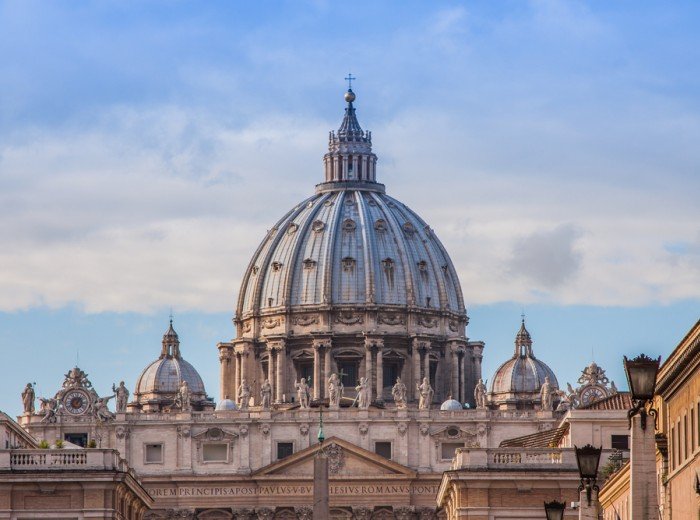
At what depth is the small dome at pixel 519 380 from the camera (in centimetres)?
19200

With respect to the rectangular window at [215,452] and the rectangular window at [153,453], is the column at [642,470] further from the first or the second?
the rectangular window at [215,452]

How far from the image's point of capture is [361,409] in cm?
17700

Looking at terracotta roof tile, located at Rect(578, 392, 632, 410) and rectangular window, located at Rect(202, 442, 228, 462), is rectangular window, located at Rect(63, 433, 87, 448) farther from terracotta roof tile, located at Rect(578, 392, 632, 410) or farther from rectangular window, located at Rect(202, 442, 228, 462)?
terracotta roof tile, located at Rect(578, 392, 632, 410)

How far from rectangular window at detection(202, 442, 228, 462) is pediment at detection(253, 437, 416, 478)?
9.86 feet

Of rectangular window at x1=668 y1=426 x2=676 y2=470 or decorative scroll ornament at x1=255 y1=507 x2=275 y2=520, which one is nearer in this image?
rectangular window at x1=668 y1=426 x2=676 y2=470

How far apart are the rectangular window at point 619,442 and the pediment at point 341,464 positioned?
78.6 metres

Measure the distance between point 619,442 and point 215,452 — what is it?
83241mm

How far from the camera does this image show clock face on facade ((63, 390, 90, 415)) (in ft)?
582

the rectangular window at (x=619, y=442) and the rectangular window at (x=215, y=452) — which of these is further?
the rectangular window at (x=215, y=452)

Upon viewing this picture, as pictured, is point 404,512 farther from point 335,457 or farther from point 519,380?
point 519,380

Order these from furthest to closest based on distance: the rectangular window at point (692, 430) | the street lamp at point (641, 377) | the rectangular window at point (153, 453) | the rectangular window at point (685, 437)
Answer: the rectangular window at point (153, 453) < the rectangular window at point (685, 437) < the rectangular window at point (692, 430) < the street lamp at point (641, 377)

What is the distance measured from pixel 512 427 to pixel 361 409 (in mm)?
10520

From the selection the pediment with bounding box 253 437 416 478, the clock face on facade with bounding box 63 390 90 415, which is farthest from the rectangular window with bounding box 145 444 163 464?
the pediment with bounding box 253 437 416 478

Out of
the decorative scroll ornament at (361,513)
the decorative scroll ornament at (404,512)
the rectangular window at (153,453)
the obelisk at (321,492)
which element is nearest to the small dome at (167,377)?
the rectangular window at (153,453)
